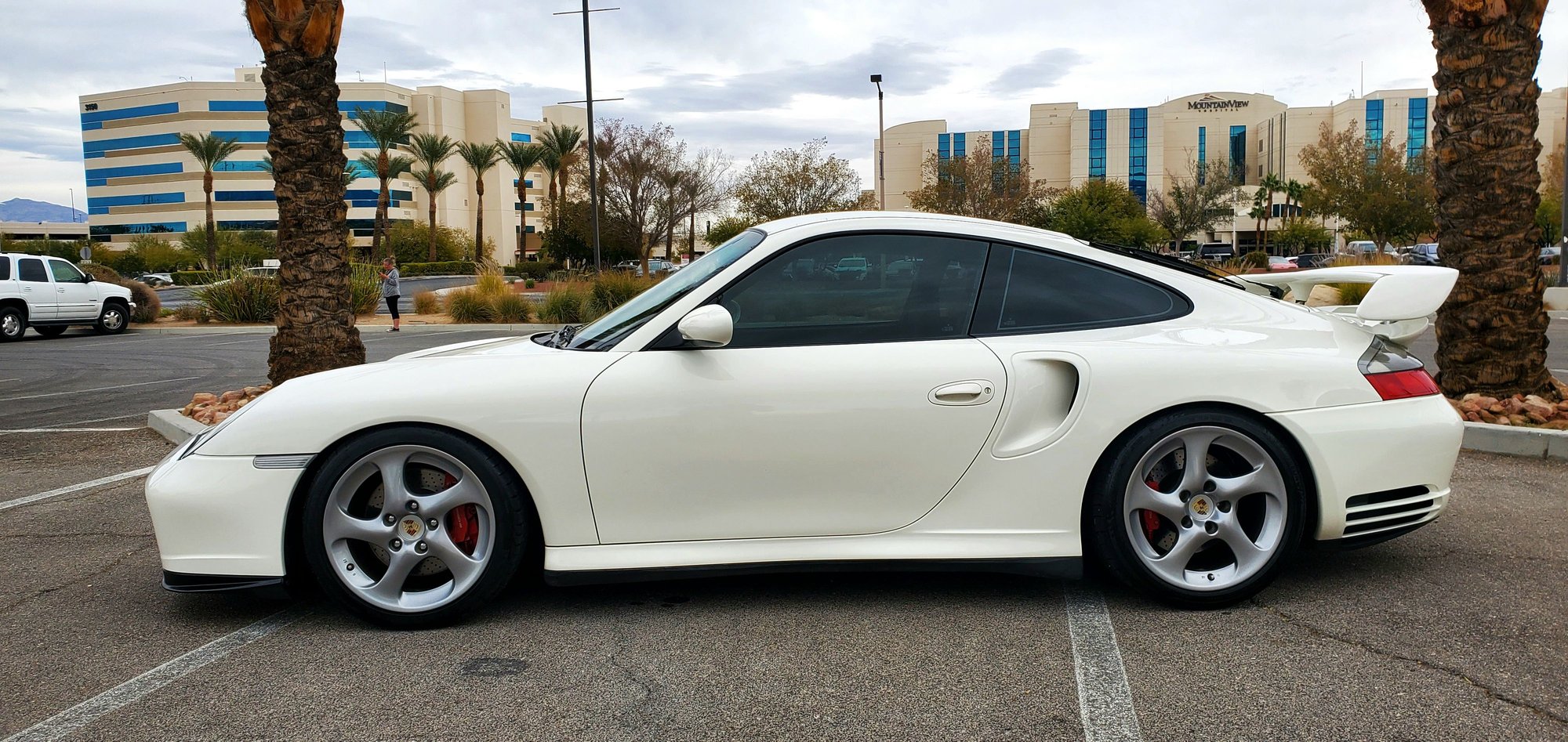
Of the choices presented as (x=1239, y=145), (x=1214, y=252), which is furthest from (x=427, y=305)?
(x=1239, y=145)

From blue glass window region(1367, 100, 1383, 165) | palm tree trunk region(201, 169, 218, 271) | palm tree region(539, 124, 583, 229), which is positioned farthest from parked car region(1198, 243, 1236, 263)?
palm tree trunk region(201, 169, 218, 271)

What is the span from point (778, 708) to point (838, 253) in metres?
1.53

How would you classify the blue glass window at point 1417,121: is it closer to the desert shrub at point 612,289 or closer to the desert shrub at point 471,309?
the desert shrub at point 612,289

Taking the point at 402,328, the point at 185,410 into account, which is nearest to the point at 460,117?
the point at 402,328

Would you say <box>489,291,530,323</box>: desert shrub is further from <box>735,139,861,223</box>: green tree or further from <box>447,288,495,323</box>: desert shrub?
<box>735,139,861,223</box>: green tree

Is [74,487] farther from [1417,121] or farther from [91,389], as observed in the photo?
[1417,121]

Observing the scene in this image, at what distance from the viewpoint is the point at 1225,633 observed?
11.0 ft

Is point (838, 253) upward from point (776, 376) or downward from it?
upward

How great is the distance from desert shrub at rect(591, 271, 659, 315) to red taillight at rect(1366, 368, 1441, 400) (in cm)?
1913

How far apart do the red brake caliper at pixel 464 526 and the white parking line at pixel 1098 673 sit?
193cm

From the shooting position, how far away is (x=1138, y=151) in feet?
334

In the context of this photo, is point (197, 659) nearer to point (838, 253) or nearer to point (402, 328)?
point (838, 253)

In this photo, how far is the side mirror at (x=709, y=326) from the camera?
10.8 feet

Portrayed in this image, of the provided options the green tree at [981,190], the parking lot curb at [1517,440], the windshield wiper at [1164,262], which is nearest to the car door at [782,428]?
the windshield wiper at [1164,262]
